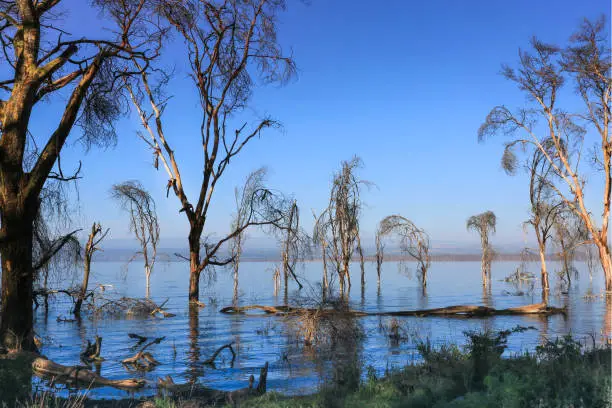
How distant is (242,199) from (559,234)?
2245 cm

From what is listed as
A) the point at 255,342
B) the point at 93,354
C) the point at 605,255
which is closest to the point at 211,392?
the point at 93,354

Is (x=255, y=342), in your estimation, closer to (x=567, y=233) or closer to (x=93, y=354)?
(x=93, y=354)

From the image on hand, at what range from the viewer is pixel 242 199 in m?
34.4

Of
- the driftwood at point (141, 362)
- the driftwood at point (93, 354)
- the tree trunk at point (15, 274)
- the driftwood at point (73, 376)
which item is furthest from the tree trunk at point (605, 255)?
the tree trunk at point (15, 274)

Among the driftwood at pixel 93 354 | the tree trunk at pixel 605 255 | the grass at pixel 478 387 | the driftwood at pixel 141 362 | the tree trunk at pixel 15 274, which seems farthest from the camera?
the tree trunk at pixel 605 255

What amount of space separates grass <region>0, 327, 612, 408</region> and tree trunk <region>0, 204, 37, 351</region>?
340 centimetres

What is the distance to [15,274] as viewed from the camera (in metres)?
9.95

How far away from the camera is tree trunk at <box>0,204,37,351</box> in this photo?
9875 mm

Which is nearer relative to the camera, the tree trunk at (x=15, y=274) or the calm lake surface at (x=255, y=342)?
the tree trunk at (x=15, y=274)

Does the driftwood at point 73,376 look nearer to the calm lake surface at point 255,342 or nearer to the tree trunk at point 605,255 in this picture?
the calm lake surface at point 255,342

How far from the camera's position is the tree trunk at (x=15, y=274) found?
988 cm

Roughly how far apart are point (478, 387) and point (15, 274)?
7921mm

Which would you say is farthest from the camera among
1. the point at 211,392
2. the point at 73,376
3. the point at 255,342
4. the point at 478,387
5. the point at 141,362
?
the point at 255,342

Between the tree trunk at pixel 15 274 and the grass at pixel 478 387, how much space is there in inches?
134
